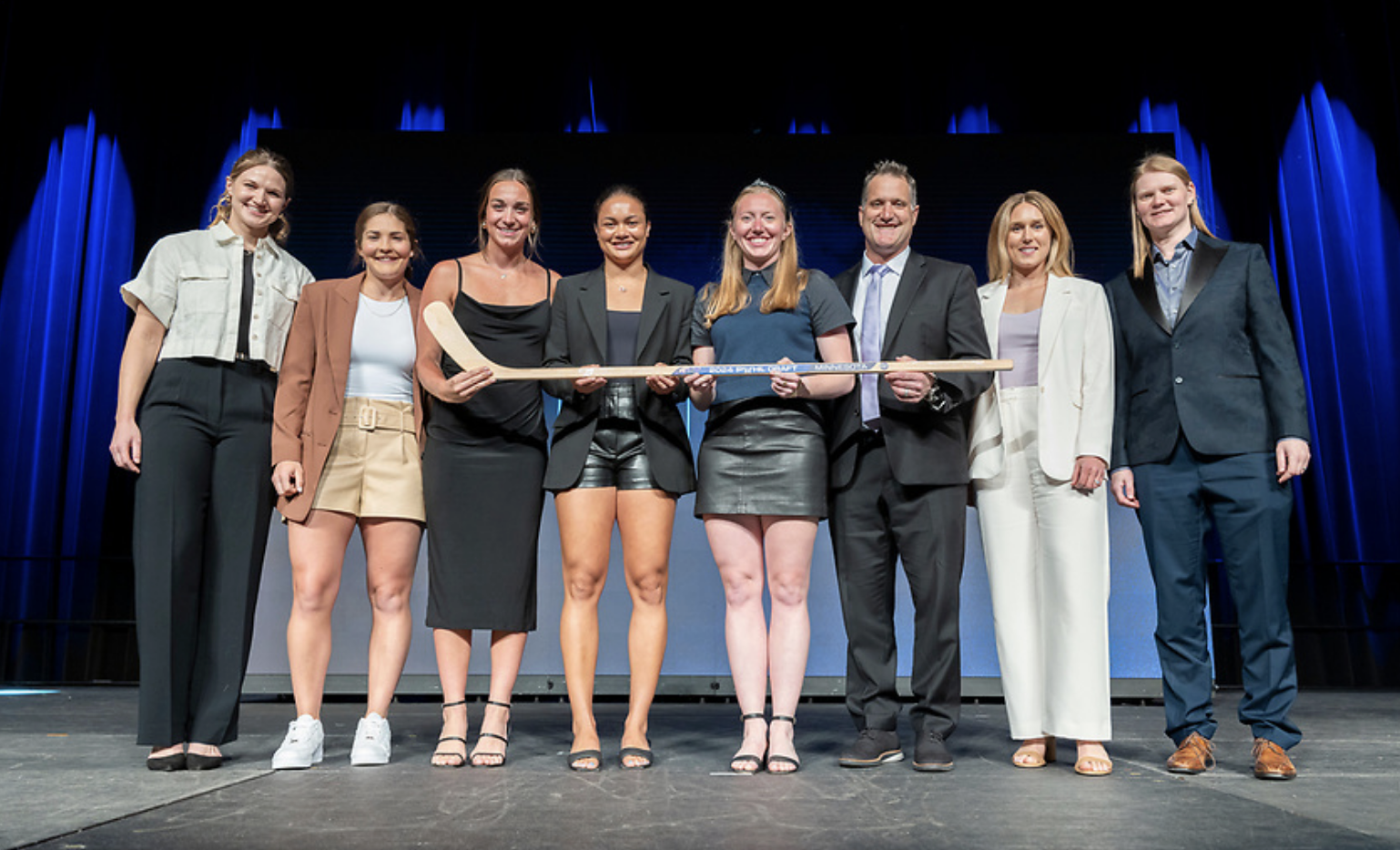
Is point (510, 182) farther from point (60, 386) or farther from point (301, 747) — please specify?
point (60, 386)

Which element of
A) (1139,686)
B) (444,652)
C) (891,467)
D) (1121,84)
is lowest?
(1139,686)

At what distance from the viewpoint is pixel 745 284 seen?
2.79 m

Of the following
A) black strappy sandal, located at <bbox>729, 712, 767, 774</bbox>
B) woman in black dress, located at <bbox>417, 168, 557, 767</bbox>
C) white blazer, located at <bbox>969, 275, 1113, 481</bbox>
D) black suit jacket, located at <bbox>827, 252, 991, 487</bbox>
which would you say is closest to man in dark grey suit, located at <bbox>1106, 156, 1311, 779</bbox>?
white blazer, located at <bbox>969, 275, 1113, 481</bbox>

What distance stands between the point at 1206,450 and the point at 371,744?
2380mm

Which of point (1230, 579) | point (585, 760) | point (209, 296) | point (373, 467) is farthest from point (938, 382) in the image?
point (209, 296)

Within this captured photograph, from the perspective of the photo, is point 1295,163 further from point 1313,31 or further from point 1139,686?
point 1139,686

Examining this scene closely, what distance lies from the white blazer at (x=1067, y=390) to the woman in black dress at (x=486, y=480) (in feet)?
4.17

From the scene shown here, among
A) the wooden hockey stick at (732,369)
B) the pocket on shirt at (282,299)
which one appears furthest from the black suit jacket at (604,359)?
the pocket on shirt at (282,299)

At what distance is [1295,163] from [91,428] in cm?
820

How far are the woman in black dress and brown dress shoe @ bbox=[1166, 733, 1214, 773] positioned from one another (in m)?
1.76

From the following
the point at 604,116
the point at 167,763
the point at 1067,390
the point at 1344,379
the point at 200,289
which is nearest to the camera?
the point at 167,763

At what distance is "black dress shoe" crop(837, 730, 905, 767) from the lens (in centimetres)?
261

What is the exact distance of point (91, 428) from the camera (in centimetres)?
659

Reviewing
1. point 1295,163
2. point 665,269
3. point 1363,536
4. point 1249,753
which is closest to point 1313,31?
point 1295,163
